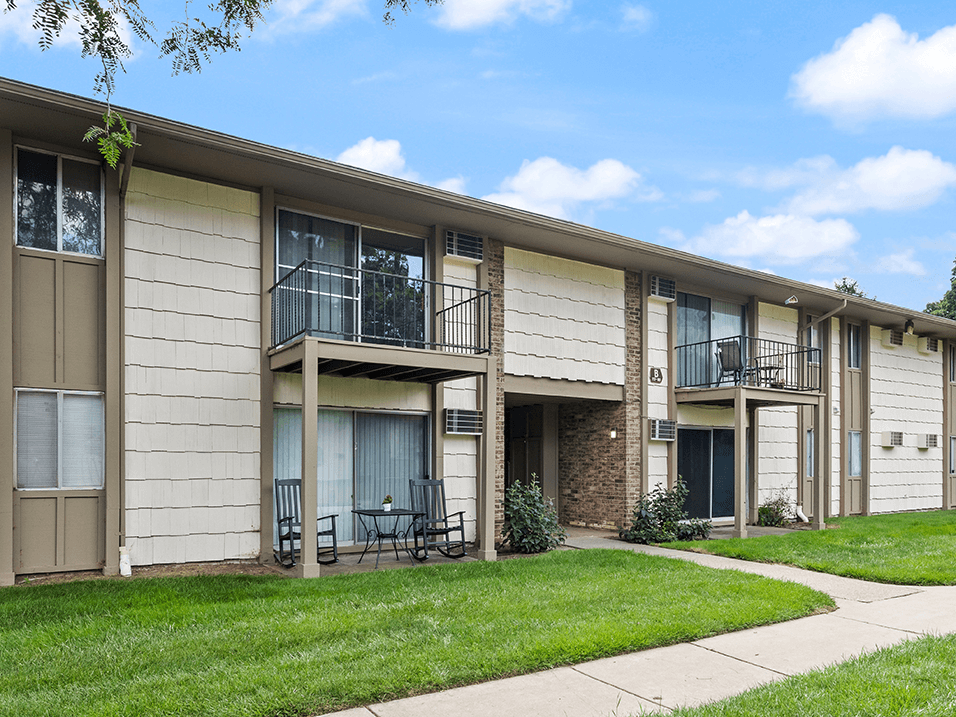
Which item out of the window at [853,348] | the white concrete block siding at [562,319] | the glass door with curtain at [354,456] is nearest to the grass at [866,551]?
the white concrete block siding at [562,319]

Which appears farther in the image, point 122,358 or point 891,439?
point 891,439

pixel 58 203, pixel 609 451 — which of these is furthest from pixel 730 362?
pixel 58 203

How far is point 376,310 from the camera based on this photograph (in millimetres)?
10109

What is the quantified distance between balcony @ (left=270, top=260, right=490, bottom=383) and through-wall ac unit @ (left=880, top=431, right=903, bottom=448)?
11493 millimetres

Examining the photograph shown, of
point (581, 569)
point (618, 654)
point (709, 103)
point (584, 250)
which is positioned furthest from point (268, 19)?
point (709, 103)

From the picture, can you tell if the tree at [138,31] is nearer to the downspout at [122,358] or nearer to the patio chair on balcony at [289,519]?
the downspout at [122,358]

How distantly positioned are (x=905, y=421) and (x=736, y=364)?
7764 millimetres

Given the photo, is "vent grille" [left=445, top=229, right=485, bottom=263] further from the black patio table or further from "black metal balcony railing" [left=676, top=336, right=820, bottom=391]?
"black metal balcony railing" [left=676, top=336, right=820, bottom=391]

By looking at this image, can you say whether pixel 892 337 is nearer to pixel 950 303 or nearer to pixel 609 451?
pixel 609 451

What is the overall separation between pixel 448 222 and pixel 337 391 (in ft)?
9.31

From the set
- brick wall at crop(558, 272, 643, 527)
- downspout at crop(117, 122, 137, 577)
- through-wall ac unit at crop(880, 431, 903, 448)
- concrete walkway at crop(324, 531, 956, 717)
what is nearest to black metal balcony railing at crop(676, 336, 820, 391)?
brick wall at crop(558, 272, 643, 527)

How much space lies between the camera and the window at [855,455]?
55.2ft

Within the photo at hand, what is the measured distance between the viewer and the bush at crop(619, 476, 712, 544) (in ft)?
37.9

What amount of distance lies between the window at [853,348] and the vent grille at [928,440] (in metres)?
3.15
